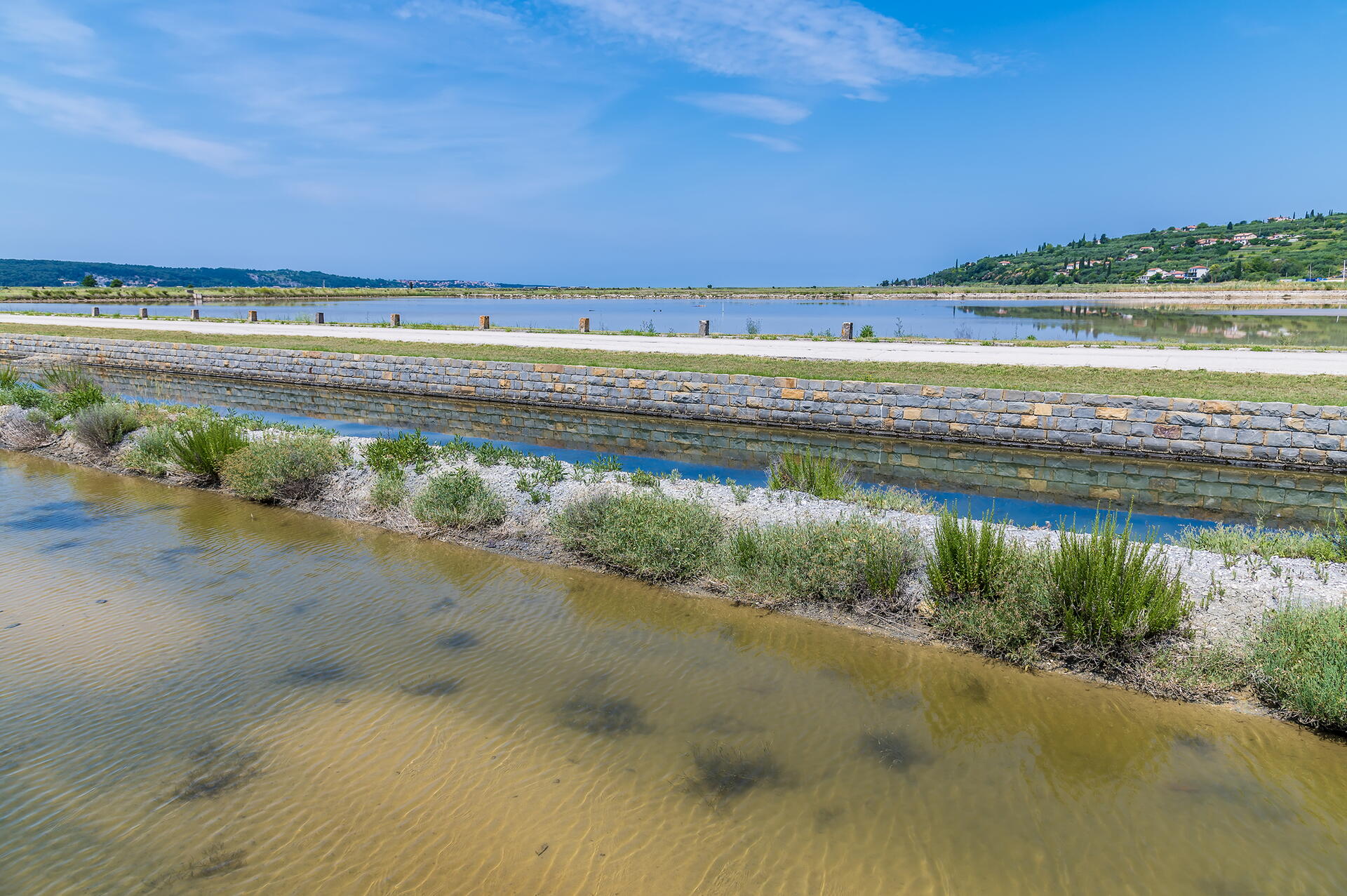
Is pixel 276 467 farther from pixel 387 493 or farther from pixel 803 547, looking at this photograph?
pixel 803 547

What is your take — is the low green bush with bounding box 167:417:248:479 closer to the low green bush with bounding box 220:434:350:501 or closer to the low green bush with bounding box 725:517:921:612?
the low green bush with bounding box 220:434:350:501

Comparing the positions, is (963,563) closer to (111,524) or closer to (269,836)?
(269,836)

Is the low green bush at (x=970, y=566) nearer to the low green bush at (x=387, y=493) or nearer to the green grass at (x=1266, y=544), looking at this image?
the green grass at (x=1266, y=544)

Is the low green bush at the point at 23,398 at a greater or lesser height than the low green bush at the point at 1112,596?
greater

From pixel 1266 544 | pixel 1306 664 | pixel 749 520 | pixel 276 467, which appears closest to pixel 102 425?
pixel 276 467

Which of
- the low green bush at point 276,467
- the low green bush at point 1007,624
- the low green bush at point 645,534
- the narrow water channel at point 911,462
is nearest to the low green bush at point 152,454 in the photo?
the low green bush at point 276,467
